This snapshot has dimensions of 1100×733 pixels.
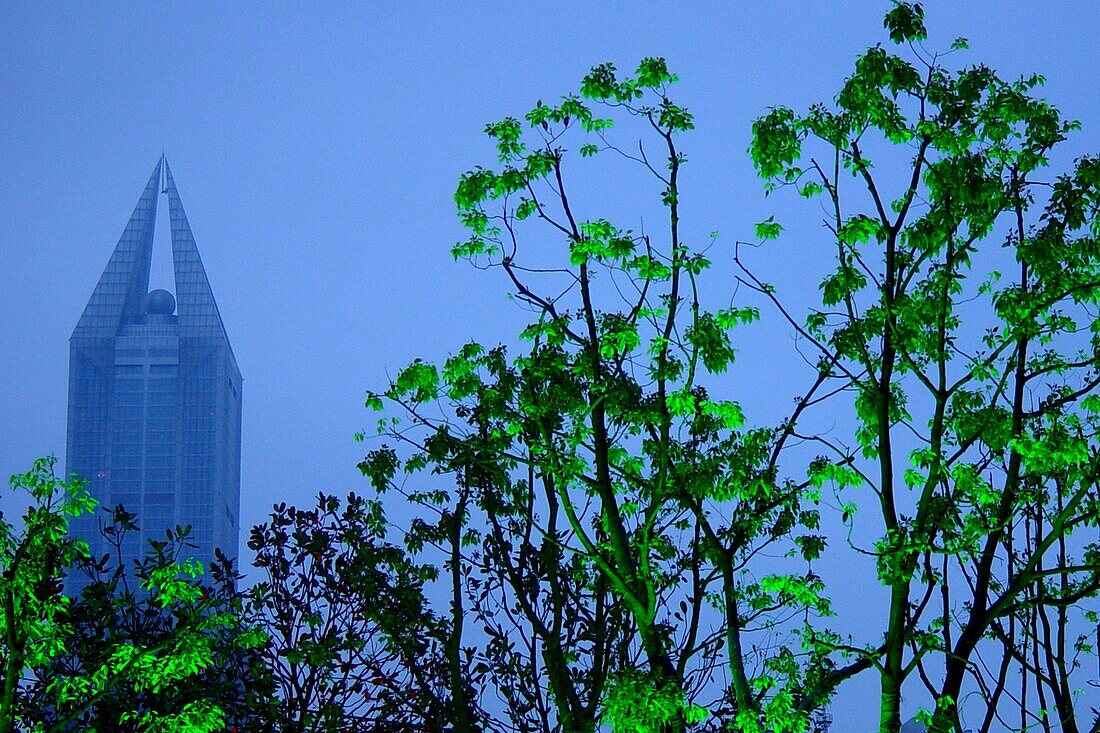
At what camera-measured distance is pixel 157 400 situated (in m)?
98.9

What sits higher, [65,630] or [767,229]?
[767,229]

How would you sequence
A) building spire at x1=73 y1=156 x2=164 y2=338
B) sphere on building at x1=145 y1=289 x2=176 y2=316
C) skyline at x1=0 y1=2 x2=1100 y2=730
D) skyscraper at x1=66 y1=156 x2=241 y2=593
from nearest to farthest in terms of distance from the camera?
skyline at x1=0 y1=2 x2=1100 y2=730 < skyscraper at x1=66 y1=156 x2=241 y2=593 < building spire at x1=73 y1=156 x2=164 y2=338 < sphere on building at x1=145 y1=289 x2=176 y2=316

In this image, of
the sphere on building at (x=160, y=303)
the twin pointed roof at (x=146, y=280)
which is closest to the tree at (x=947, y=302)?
the twin pointed roof at (x=146, y=280)

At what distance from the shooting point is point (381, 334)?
12231 centimetres

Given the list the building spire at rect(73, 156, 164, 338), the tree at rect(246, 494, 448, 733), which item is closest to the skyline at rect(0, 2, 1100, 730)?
the building spire at rect(73, 156, 164, 338)

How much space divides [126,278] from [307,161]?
20.6 meters

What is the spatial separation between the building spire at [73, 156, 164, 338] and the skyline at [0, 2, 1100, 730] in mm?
2686

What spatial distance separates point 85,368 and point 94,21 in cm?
3595

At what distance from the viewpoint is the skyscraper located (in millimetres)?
95438

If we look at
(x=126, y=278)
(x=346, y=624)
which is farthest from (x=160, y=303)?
(x=346, y=624)

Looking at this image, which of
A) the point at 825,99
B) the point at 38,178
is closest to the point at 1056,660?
the point at 825,99

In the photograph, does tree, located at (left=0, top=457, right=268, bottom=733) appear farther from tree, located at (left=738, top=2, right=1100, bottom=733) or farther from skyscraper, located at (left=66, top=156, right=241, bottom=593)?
skyscraper, located at (left=66, top=156, right=241, bottom=593)

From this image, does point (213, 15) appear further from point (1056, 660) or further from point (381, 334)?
point (1056, 660)

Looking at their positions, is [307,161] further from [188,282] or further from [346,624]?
[346,624]
